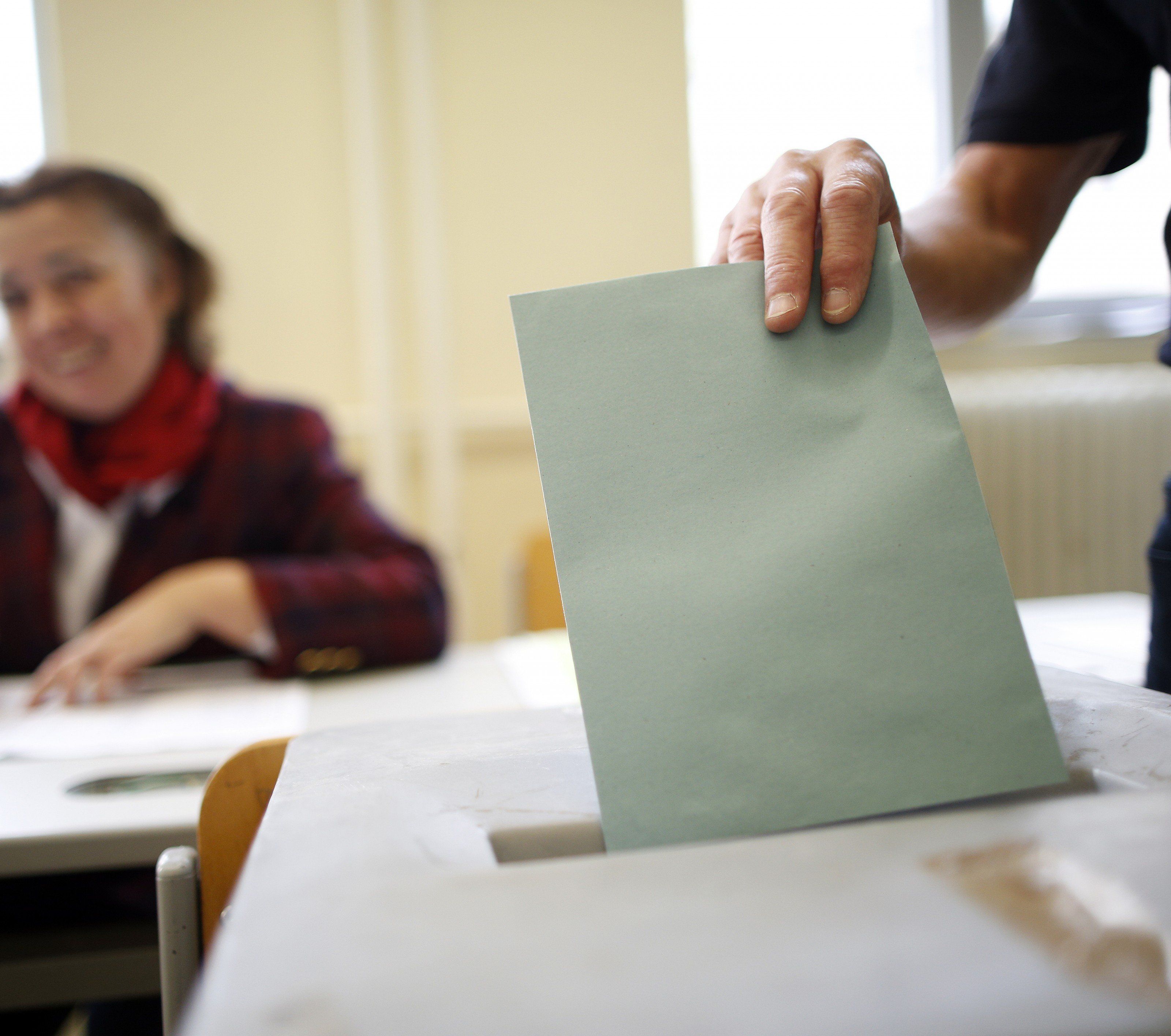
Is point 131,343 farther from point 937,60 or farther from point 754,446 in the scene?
point 937,60

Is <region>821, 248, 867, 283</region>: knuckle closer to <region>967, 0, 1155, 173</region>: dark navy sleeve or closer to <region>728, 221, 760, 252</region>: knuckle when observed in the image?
<region>728, 221, 760, 252</region>: knuckle

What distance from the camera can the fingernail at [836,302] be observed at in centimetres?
37

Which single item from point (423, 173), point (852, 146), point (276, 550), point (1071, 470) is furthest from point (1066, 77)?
point (1071, 470)

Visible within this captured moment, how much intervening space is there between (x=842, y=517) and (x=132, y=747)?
681 millimetres

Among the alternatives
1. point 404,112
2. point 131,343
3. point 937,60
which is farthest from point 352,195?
point 937,60

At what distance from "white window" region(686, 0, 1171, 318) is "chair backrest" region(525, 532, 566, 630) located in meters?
1.07

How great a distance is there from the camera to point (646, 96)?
2.25 metres

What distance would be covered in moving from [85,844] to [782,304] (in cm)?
52

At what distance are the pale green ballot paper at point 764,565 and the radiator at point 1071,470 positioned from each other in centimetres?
207

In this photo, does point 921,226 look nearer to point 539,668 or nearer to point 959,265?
point 959,265

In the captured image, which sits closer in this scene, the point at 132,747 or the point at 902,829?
the point at 902,829

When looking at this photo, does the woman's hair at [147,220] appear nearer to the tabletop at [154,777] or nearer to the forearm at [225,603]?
the forearm at [225,603]

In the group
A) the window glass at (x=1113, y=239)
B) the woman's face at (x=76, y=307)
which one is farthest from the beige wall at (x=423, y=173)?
the window glass at (x=1113, y=239)

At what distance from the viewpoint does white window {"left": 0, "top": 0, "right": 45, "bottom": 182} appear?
2.07m
